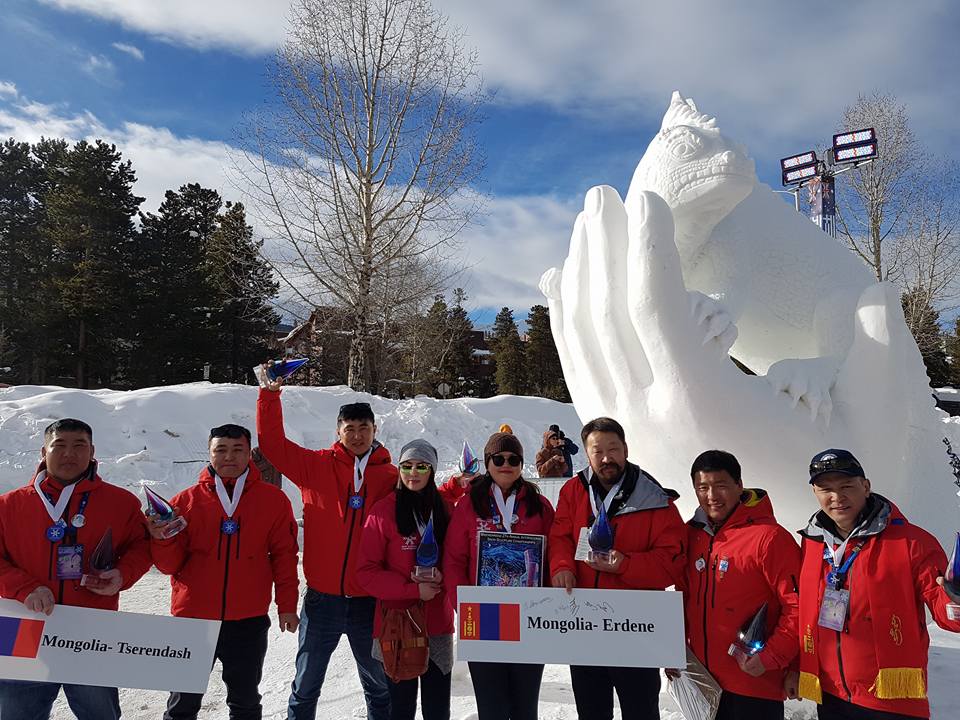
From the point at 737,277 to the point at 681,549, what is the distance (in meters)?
2.41

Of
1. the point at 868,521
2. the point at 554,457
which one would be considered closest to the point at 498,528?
the point at 868,521

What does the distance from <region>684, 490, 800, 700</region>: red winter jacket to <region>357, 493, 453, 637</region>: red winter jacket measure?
1019 mm

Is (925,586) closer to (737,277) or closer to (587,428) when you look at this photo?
(587,428)

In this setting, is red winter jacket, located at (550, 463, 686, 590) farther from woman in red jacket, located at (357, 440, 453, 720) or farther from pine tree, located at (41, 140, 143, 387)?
pine tree, located at (41, 140, 143, 387)

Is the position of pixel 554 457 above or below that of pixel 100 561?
above

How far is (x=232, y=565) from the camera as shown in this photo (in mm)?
2738

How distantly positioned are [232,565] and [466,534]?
42.1 inches

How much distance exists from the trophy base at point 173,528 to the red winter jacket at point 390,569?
2.45ft

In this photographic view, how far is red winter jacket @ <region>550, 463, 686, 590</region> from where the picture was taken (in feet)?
7.61

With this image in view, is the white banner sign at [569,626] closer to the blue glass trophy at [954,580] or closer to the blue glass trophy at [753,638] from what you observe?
the blue glass trophy at [753,638]

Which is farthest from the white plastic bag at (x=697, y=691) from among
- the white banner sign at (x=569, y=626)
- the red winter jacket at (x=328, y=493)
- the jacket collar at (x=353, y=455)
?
the jacket collar at (x=353, y=455)

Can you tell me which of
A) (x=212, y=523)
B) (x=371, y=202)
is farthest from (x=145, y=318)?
(x=212, y=523)

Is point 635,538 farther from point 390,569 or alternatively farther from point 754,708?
point 390,569

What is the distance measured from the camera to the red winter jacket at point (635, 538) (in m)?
2.32
